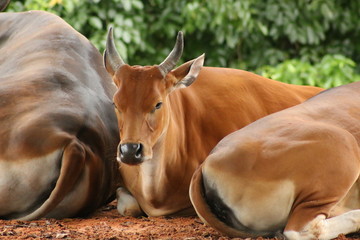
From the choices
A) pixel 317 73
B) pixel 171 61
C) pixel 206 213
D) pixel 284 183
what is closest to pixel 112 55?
pixel 171 61

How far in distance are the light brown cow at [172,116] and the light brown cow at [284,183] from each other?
0.55m

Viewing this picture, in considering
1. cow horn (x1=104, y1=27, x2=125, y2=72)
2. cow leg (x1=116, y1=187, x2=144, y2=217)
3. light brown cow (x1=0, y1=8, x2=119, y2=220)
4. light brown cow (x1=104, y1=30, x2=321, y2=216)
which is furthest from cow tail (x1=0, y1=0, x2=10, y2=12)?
cow leg (x1=116, y1=187, x2=144, y2=217)

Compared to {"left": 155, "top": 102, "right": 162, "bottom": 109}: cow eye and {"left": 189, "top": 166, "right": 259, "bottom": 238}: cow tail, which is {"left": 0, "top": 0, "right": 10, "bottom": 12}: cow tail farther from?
{"left": 189, "top": 166, "right": 259, "bottom": 238}: cow tail

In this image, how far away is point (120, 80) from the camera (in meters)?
5.35

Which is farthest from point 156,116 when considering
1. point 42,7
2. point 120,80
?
point 42,7

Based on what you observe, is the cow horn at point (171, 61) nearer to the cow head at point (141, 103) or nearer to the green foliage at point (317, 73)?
the cow head at point (141, 103)

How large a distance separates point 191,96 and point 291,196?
5.28 ft

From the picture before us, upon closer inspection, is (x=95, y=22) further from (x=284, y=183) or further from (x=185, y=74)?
(x=284, y=183)

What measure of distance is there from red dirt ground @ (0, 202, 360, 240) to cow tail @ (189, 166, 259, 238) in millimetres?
63

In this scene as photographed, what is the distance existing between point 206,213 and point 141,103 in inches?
33.7

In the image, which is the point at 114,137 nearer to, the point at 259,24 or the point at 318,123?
the point at 318,123

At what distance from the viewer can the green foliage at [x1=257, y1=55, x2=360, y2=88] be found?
35.5 ft

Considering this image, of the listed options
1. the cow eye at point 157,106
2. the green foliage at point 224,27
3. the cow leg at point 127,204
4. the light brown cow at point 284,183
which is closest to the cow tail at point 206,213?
the light brown cow at point 284,183

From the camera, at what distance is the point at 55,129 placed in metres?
5.54
